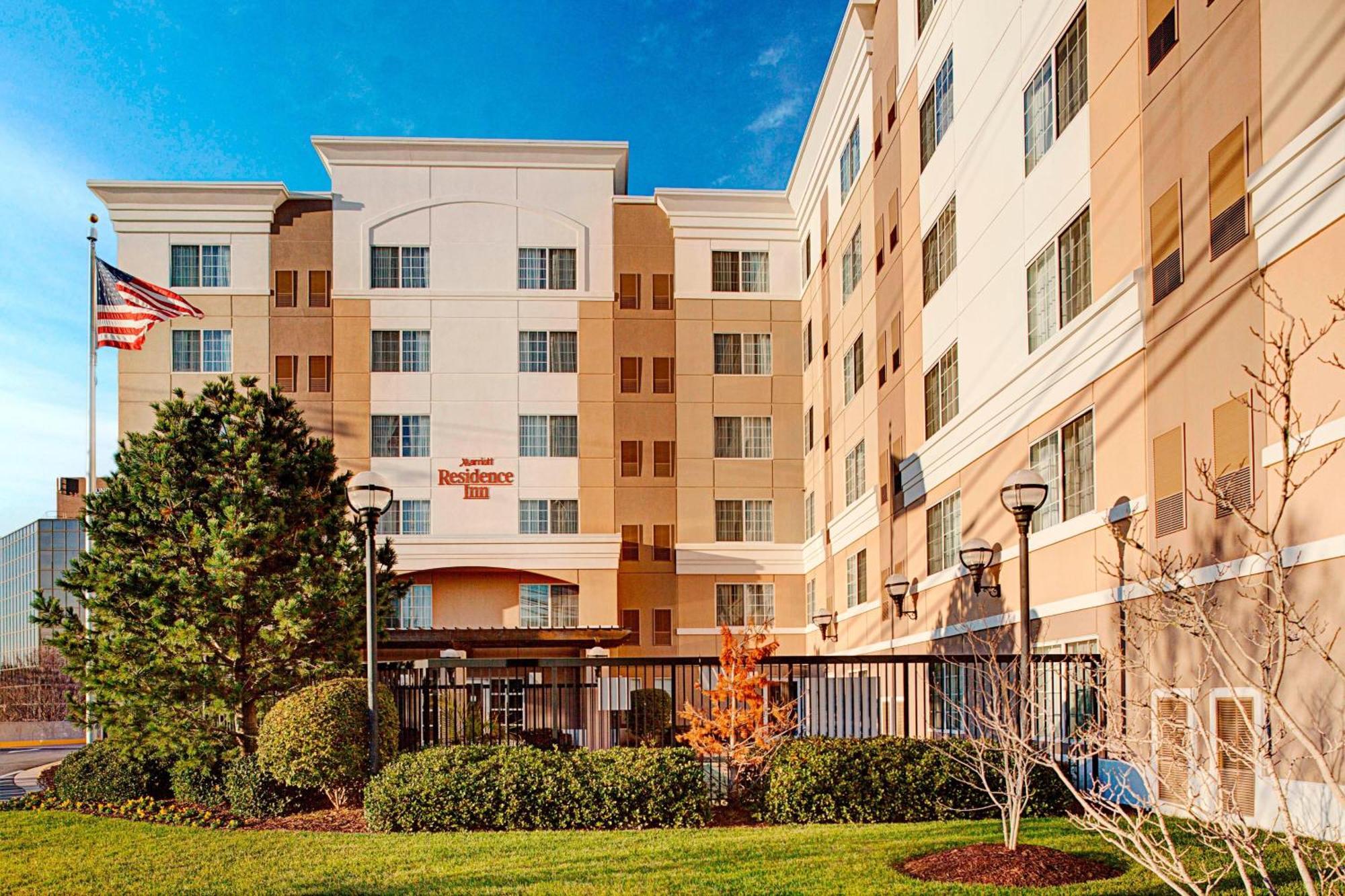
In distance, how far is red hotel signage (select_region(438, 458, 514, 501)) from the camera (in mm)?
35750

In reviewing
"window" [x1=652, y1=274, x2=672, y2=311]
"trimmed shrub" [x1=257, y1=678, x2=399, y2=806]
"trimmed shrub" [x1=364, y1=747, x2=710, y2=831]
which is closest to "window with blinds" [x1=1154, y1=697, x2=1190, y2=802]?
"trimmed shrub" [x1=364, y1=747, x2=710, y2=831]

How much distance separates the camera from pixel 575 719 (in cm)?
1525

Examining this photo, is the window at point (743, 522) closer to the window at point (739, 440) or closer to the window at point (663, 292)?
the window at point (739, 440)

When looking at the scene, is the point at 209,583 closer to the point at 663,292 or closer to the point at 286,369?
the point at 286,369

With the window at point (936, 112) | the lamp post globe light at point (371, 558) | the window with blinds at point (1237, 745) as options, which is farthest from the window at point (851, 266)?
the window with blinds at point (1237, 745)

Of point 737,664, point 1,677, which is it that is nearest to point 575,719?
point 737,664

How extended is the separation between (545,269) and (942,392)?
60.1 ft

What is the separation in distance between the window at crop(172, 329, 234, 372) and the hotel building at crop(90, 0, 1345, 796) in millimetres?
89

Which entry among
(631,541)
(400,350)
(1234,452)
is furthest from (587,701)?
(400,350)

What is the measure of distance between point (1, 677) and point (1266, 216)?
56809mm

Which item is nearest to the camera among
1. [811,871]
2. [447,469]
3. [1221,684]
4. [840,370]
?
[811,871]

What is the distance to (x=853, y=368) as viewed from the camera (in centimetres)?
2942

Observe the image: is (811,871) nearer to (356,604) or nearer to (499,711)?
(499,711)

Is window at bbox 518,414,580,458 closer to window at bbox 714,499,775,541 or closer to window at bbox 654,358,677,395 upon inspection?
window at bbox 654,358,677,395
